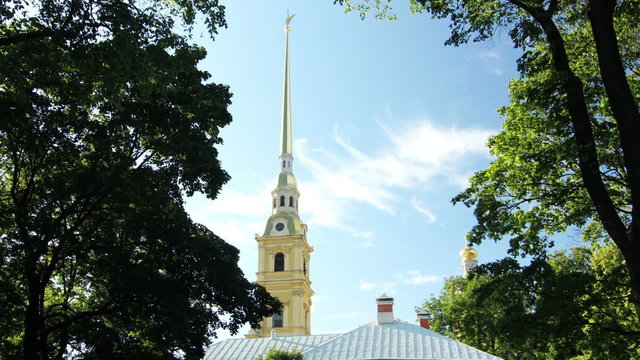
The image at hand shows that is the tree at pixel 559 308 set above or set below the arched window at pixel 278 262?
below

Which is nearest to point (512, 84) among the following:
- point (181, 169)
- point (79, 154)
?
point (181, 169)

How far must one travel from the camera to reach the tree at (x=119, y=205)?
40.1 ft

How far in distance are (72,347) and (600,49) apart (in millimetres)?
12979

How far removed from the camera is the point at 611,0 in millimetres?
9898

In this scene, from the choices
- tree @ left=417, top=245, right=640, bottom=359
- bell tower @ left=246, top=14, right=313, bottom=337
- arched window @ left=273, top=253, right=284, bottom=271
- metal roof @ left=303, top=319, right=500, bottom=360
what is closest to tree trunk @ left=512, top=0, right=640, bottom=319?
tree @ left=417, top=245, right=640, bottom=359

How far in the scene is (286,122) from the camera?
2559 inches

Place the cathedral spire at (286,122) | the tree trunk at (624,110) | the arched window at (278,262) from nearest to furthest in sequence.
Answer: the tree trunk at (624,110), the arched window at (278,262), the cathedral spire at (286,122)

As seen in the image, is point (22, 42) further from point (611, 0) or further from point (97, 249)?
point (611, 0)

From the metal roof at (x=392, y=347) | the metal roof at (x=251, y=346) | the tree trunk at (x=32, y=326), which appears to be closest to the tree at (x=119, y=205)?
the tree trunk at (x=32, y=326)

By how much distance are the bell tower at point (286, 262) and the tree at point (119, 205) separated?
115ft

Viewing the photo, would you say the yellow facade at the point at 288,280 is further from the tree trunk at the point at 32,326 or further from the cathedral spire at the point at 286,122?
the tree trunk at the point at 32,326

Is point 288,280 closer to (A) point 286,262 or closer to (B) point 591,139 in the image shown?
(A) point 286,262

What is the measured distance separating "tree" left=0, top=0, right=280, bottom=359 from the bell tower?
35.0 m

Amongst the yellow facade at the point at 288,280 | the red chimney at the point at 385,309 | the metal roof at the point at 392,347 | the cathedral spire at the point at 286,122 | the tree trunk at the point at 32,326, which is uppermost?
the cathedral spire at the point at 286,122
